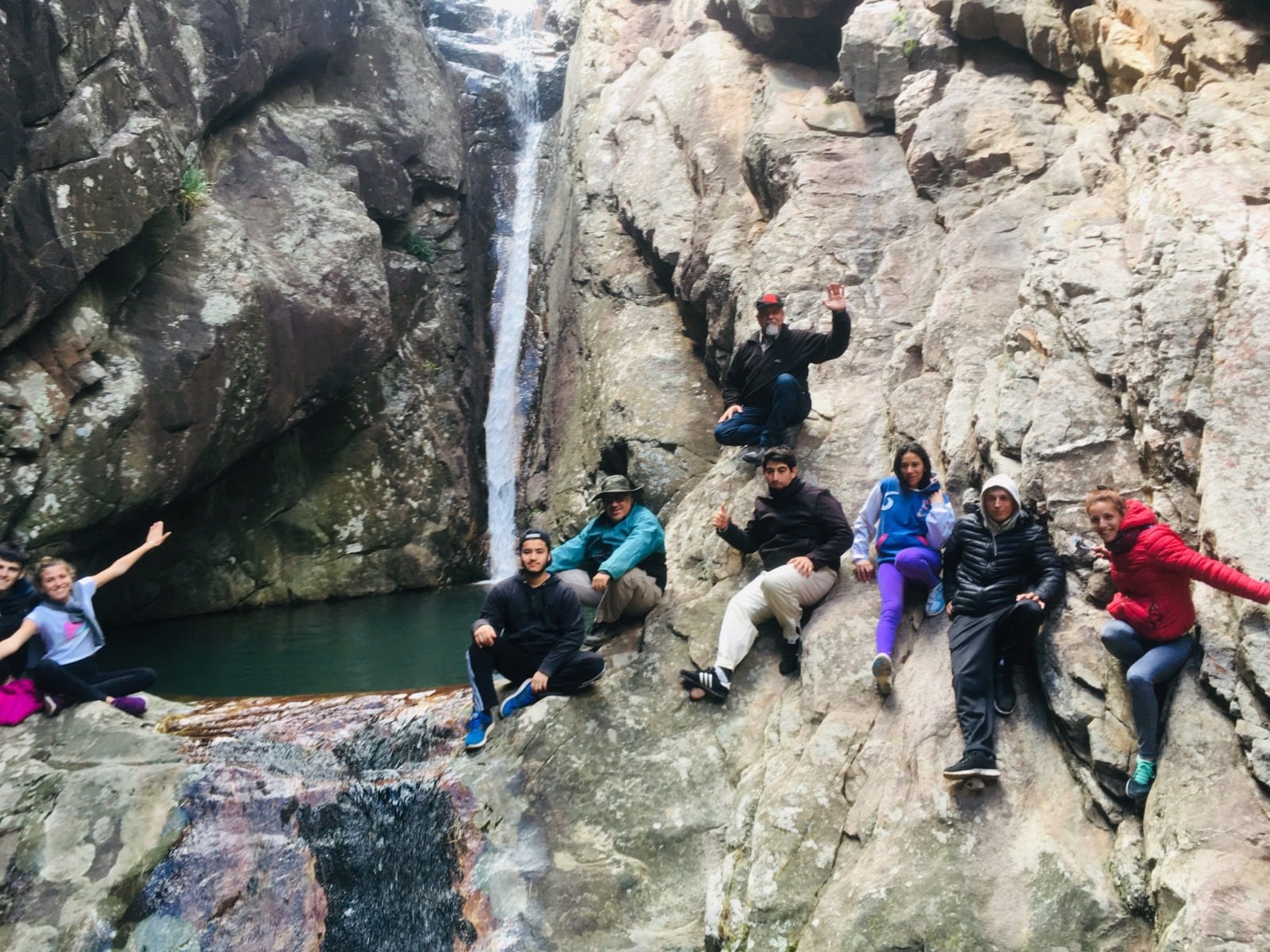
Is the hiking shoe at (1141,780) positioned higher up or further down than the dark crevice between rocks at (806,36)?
further down

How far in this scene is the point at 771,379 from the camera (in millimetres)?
9727

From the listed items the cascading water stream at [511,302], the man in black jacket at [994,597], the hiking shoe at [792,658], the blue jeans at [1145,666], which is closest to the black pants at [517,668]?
the hiking shoe at [792,658]

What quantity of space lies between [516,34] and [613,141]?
942 cm

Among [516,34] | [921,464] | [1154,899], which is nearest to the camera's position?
[1154,899]

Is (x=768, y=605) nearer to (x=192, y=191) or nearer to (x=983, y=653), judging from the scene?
(x=983, y=653)

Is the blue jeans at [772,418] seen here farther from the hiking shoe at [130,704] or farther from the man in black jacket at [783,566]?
the hiking shoe at [130,704]

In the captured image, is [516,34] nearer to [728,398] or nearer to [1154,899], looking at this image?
[728,398]

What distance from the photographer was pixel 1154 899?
5.09 m

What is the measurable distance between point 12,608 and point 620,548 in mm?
4927

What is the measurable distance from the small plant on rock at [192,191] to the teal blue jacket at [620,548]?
9.25 meters

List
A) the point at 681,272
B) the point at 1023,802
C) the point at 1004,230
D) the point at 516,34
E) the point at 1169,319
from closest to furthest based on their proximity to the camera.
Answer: the point at 1023,802 < the point at 1169,319 < the point at 1004,230 < the point at 681,272 < the point at 516,34

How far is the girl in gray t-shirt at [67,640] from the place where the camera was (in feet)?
26.1

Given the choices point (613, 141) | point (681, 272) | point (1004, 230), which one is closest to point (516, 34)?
point (613, 141)

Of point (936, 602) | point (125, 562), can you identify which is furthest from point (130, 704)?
point (936, 602)
